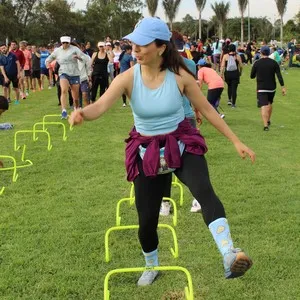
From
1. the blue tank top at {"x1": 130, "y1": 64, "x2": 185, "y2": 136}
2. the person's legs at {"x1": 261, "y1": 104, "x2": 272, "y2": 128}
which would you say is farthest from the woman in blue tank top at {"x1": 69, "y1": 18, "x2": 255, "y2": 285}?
the person's legs at {"x1": 261, "y1": 104, "x2": 272, "y2": 128}

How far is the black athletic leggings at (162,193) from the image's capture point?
10.0 feet

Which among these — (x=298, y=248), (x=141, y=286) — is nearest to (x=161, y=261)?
(x=141, y=286)

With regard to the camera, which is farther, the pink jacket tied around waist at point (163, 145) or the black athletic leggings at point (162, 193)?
the pink jacket tied around waist at point (163, 145)

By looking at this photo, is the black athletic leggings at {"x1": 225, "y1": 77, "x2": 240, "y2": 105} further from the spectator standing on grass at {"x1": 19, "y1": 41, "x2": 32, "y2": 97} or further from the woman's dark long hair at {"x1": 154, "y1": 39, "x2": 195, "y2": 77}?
the woman's dark long hair at {"x1": 154, "y1": 39, "x2": 195, "y2": 77}

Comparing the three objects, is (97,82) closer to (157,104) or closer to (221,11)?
(157,104)

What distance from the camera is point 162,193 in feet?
11.5

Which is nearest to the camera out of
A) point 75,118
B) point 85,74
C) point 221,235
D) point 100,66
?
point 221,235

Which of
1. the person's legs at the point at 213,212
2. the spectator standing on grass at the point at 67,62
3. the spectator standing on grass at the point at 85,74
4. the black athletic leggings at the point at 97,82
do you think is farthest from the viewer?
the black athletic leggings at the point at 97,82

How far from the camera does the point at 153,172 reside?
10.8 ft

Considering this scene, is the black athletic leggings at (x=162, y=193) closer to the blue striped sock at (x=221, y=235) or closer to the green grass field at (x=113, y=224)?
the blue striped sock at (x=221, y=235)

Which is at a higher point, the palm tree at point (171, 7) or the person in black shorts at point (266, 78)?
the palm tree at point (171, 7)

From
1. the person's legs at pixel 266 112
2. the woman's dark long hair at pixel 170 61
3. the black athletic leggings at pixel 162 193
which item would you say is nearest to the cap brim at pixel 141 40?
the woman's dark long hair at pixel 170 61

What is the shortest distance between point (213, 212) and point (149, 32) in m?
1.22

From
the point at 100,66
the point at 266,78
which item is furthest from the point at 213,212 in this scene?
the point at 100,66
